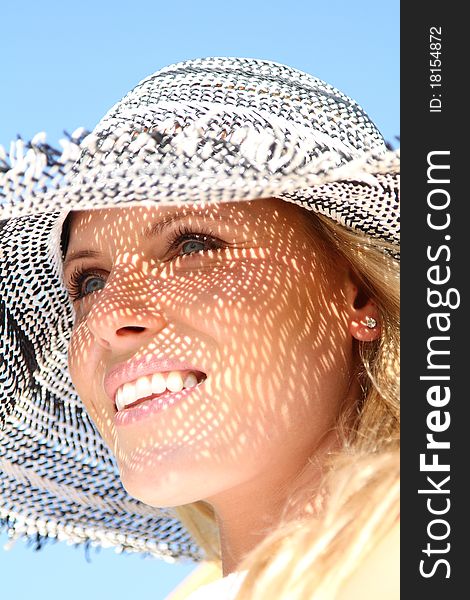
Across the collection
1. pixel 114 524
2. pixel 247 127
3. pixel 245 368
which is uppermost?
pixel 247 127

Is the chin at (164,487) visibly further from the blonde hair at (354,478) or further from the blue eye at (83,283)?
the blue eye at (83,283)

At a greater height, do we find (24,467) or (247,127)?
(247,127)

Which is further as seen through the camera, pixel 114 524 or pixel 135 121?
pixel 114 524

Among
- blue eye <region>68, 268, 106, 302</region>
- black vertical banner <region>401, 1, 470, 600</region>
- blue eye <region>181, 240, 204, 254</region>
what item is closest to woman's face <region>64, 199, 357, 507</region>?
blue eye <region>181, 240, 204, 254</region>

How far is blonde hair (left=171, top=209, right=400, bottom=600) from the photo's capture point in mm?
1316

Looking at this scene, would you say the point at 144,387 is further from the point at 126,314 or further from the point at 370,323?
the point at 370,323

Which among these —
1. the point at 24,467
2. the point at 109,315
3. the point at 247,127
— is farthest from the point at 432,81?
the point at 24,467

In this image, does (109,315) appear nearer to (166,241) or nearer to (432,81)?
(166,241)

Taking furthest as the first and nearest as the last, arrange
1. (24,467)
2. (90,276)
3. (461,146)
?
1. (24,467)
2. (90,276)
3. (461,146)

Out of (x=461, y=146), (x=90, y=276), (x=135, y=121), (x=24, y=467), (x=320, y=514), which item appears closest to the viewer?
(x=461, y=146)

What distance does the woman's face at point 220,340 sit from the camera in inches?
63.7

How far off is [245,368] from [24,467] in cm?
93

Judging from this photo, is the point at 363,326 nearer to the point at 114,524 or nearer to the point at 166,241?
the point at 166,241

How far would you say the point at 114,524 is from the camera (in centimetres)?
239
